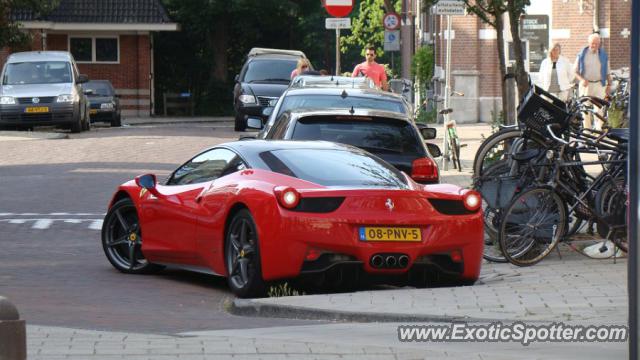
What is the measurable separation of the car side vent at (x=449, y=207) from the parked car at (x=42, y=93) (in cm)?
2663

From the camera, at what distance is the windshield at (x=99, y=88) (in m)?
47.1

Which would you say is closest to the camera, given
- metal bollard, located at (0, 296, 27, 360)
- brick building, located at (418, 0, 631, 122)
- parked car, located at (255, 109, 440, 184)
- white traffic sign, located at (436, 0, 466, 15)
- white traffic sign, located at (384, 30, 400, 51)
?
metal bollard, located at (0, 296, 27, 360)

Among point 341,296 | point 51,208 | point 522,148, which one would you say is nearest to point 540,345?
point 341,296

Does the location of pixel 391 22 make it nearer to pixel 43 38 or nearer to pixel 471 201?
pixel 43 38

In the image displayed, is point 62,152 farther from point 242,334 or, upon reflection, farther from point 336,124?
point 242,334

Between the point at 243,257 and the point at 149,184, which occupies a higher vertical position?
the point at 149,184

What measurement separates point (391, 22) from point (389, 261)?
34.5 metres

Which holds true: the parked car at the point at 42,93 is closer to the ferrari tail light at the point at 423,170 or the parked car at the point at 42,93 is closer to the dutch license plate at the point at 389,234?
the ferrari tail light at the point at 423,170

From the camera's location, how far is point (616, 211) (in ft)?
41.5

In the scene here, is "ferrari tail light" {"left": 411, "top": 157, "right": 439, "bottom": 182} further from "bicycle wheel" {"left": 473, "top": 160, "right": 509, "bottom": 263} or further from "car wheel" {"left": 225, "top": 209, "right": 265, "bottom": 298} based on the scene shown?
"car wheel" {"left": 225, "top": 209, "right": 265, "bottom": 298}

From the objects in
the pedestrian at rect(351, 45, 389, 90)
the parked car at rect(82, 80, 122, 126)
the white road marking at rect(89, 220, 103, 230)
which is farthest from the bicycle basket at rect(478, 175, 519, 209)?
the parked car at rect(82, 80, 122, 126)

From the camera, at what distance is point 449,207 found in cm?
1132

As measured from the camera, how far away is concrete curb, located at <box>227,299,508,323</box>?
938 centimetres

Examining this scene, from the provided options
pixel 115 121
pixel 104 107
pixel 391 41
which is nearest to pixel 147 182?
pixel 391 41
